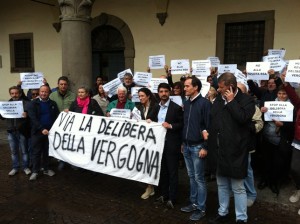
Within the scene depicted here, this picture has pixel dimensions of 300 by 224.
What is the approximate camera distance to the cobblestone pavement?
413cm

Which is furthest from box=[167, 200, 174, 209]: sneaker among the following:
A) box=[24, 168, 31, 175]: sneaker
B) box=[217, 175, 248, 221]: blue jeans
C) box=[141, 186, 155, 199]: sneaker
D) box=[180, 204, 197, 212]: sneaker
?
box=[24, 168, 31, 175]: sneaker

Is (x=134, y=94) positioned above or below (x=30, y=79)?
below

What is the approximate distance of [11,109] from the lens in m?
5.48

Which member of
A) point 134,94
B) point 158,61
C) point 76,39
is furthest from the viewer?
point 76,39

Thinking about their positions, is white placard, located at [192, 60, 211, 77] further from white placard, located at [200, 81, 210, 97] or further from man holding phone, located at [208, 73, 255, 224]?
man holding phone, located at [208, 73, 255, 224]

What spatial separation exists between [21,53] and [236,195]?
11.6m

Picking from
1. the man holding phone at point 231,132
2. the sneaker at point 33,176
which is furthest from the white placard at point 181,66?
the sneaker at point 33,176

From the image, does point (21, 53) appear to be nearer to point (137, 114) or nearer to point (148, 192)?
point (137, 114)

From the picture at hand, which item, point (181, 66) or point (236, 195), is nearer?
point (236, 195)

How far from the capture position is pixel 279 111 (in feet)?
14.6

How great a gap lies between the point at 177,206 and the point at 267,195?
1546mm

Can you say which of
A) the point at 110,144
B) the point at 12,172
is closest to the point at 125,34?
the point at 12,172

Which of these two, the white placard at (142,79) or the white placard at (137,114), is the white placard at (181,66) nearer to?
the white placard at (142,79)

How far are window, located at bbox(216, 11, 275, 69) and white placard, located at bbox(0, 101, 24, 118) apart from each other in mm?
5960
